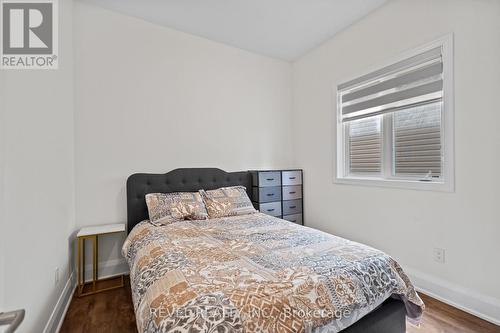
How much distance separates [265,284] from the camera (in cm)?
114

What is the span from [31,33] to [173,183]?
1.78 m

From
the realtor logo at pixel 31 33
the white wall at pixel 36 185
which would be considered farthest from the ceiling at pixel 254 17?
the white wall at pixel 36 185

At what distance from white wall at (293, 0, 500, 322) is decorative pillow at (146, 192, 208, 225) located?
5.80 feet

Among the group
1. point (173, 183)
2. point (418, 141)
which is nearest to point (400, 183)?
point (418, 141)

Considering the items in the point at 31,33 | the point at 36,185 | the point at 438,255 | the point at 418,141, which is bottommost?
the point at 438,255

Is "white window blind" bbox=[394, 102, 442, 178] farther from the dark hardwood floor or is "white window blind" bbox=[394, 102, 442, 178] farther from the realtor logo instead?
the realtor logo

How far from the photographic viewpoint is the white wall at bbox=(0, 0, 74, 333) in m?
1.15

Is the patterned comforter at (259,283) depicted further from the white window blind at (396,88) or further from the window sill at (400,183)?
the white window blind at (396,88)

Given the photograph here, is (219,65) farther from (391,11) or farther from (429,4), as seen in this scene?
(429,4)

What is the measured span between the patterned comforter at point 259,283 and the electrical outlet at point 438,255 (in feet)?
2.68

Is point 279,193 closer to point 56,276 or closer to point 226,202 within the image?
point 226,202

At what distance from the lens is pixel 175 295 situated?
3.44 ft

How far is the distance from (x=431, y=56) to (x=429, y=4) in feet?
1.49

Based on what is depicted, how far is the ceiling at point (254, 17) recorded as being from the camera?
8.20 feet
